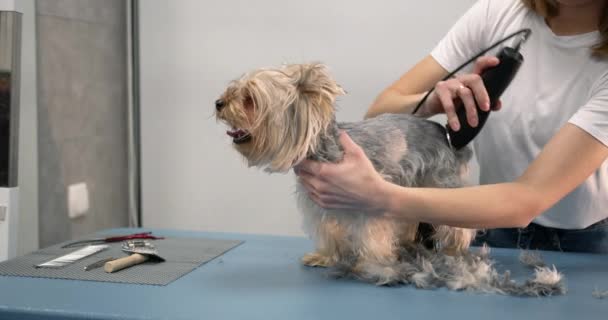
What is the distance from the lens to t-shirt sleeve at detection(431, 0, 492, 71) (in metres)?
1.35

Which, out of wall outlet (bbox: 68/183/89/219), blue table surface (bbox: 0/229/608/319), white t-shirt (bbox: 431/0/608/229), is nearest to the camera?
blue table surface (bbox: 0/229/608/319)

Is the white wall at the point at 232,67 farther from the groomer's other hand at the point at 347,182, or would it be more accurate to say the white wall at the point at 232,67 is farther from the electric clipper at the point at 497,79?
the groomer's other hand at the point at 347,182

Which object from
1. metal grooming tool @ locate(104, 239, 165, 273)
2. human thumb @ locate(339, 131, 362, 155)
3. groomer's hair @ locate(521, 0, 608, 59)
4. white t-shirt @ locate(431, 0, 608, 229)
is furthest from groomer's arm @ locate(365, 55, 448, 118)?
metal grooming tool @ locate(104, 239, 165, 273)

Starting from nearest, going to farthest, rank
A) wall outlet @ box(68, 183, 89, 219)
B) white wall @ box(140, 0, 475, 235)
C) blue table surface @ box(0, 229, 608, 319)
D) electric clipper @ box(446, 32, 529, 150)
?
blue table surface @ box(0, 229, 608, 319) → electric clipper @ box(446, 32, 529, 150) → wall outlet @ box(68, 183, 89, 219) → white wall @ box(140, 0, 475, 235)

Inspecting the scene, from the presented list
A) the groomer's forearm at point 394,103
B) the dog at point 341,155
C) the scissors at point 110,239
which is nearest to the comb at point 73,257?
the scissors at point 110,239

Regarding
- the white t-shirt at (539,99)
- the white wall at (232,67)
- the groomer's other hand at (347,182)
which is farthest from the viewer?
the white wall at (232,67)

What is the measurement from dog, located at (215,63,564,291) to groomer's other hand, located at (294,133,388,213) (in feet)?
0.08

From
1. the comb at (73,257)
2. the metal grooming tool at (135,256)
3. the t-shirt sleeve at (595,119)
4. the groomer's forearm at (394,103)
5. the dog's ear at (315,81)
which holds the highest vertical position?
the dog's ear at (315,81)

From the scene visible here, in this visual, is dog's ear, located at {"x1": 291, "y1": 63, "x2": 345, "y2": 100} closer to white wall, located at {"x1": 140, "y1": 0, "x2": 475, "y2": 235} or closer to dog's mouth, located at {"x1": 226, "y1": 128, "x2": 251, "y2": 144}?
dog's mouth, located at {"x1": 226, "y1": 128, "x2": 251, "y2": 144}

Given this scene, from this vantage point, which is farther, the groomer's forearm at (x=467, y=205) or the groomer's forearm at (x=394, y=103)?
the groomer's forearm at (x=394, y=103)

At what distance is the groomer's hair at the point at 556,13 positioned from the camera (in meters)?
1.16

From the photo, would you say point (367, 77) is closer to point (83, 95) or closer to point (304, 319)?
point (83, 95)

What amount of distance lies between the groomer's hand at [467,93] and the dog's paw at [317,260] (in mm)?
350

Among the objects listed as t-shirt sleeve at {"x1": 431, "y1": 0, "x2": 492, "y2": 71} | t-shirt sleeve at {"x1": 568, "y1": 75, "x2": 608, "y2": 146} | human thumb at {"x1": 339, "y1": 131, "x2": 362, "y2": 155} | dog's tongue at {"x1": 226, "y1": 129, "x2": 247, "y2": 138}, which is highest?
t-shirt sleeve at {"x1": 431, "y1": 0, "x2": 492, "y2": 71}
